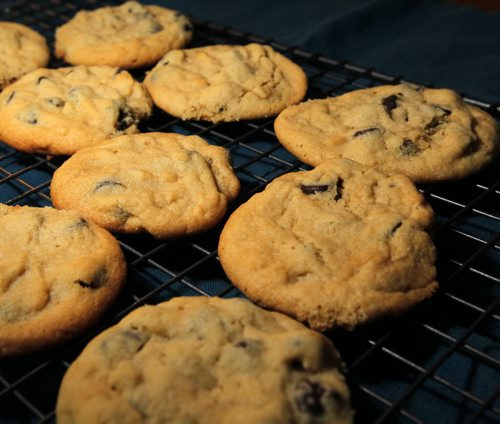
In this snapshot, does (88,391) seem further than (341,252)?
No

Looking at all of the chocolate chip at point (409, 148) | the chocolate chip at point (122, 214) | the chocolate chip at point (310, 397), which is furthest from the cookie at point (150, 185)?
the chocolate chip at point (310, 397)

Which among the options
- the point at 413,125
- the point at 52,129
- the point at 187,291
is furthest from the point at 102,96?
the point at 413,125

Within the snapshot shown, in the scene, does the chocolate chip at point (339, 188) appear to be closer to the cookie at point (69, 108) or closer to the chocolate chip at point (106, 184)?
the chocolate chip at point (106, 184)

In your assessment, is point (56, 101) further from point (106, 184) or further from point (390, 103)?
point (390, 103)

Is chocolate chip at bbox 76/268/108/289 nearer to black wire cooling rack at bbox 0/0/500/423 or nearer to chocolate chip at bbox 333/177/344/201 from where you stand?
black wire cooling rack at bbox 0/0/500/423

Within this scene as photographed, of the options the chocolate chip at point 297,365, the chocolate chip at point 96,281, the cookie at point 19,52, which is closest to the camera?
the chocolate chip at point 297,365

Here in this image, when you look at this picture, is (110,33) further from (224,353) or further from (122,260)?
(224,353)
